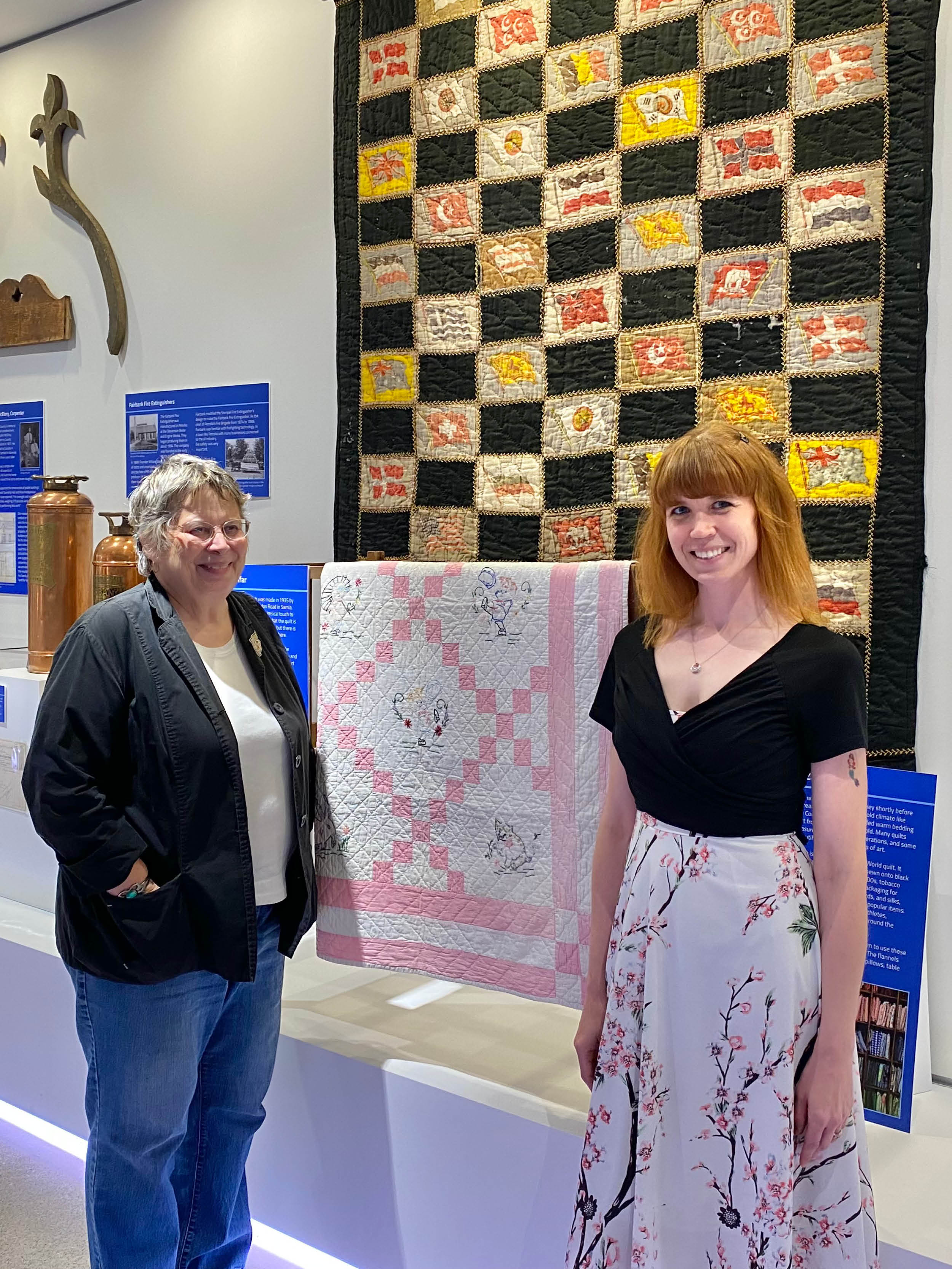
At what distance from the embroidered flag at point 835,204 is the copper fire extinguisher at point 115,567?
1.66 m

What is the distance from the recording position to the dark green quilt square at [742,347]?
2188mm

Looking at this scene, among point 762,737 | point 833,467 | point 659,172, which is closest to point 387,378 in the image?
point 659,172

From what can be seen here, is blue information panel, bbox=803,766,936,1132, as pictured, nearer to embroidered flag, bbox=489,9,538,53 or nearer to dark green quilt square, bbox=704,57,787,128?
dark green quilt square, bbox=704,57,787,128

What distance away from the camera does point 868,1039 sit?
1.93 meters

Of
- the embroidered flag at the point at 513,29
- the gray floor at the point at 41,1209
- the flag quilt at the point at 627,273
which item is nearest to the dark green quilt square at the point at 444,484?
the flag quilt at the point at 627,273

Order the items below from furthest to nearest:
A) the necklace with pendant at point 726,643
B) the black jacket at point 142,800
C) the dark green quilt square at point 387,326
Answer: the dark green quilt square at point 387,326 < the black jacket at point 142,800 < the necklace with pendant at point 726,643

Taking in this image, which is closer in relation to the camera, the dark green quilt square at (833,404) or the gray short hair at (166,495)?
the gray short hair at (166,495)

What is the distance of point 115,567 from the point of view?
8.82ft

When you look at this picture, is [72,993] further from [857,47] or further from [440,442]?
[857,47]

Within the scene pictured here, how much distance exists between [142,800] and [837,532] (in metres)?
1.36

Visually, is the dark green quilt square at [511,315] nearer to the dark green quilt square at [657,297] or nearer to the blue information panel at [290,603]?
the dark green quilt square at [657,297]

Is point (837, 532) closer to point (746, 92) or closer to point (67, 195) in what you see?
point (746, 92)

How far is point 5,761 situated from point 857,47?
8.32 feet

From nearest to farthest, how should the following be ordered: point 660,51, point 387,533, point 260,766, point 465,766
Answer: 1. point 260,766
2. point 465,766
3. point 660,51
4. point 387,533
